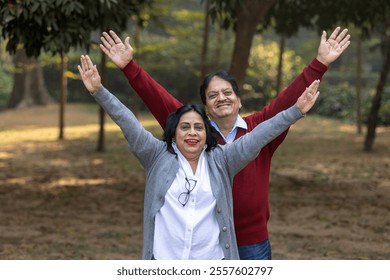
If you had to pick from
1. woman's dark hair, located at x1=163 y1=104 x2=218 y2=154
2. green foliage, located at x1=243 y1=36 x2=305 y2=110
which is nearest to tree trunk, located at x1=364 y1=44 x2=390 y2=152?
green foliage, located at x1=243 y1=36 x2=305 y2=110

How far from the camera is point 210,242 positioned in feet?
10.9

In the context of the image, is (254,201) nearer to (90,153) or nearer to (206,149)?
(206,149)

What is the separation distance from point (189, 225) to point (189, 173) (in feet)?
0.83

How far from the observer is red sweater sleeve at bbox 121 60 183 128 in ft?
12.5

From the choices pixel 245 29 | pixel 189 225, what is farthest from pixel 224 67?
pixel 189 225

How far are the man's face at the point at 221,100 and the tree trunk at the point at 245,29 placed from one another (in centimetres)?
709

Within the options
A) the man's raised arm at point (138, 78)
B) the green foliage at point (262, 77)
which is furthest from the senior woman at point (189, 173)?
the green foliage at point (262, 77)

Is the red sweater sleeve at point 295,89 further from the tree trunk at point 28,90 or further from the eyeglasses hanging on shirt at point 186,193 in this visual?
the tree trunk at point 28,90

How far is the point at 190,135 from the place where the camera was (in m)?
3.39

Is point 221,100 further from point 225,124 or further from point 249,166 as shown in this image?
point 249,166

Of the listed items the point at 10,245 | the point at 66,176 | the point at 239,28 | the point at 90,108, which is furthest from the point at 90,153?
the point at 90,108

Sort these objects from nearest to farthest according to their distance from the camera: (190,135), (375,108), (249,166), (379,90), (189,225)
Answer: (189,225), (190,135), (249,166), (379,90), (375,108)

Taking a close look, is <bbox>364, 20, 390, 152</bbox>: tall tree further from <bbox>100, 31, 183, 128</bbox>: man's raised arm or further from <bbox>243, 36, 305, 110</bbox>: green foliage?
<bbox>243, 36, 305, 110</bbox>: green foliage
